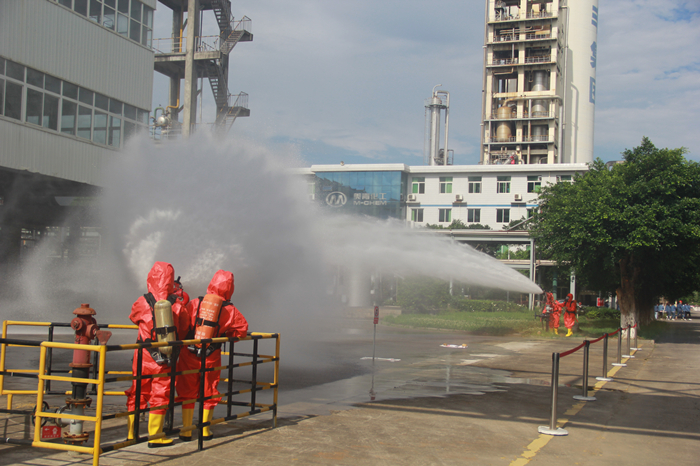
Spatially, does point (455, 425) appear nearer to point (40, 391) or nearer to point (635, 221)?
point (40, 391)

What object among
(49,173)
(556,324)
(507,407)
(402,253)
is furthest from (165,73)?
(507,407)

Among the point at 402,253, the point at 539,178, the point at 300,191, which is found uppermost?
the point at 539,178

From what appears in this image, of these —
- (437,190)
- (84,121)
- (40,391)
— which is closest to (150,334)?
(40,391)

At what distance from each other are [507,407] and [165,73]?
39.8 meters

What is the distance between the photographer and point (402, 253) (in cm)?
1997

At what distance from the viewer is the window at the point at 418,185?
222 feet

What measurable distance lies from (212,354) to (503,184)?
205 feet

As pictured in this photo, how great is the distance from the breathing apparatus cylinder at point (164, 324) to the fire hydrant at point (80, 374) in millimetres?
821

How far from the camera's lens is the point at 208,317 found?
611 cm

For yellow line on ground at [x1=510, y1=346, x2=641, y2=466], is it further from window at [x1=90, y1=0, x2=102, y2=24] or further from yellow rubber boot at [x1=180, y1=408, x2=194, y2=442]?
window at [x1=90, y1=0, x2=102, y2=24]

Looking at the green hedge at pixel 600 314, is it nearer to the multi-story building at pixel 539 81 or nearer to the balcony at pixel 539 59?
the multi-story building at pixel 539 81

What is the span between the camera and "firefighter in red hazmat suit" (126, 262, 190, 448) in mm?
5500

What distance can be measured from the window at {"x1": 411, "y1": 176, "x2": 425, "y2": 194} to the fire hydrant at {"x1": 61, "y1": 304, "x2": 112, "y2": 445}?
62.5m

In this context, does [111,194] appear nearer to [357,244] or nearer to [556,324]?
[357,244]
